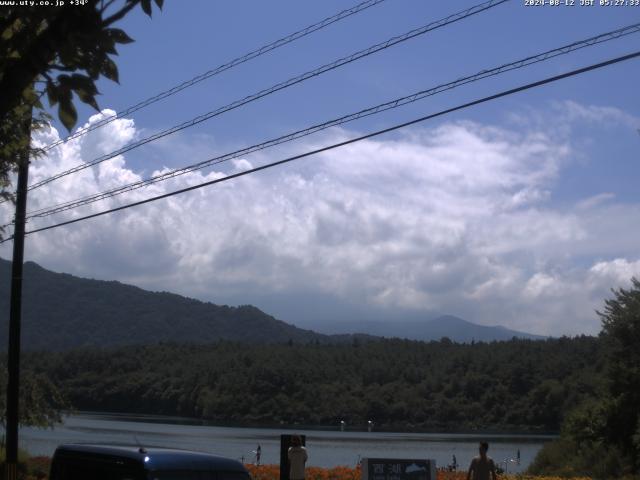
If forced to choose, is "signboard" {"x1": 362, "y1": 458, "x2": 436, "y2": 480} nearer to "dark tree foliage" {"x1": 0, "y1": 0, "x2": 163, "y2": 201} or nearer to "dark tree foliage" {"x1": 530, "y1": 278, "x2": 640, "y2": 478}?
"dark tree foliage" {"x1": 0, "y1": 0, "x2": 163, "y2": 201}

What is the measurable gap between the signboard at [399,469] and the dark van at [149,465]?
4.38 metres

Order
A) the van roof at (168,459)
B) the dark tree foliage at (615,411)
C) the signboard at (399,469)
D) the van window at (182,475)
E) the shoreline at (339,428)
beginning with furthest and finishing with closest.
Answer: the shoreline at (339,428), the dark tree foliage at (615,411), the signboard at (399,469), the van roof at (168,459), the van window at (182,475)

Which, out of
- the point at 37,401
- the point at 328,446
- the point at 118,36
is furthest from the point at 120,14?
the point at 328,446

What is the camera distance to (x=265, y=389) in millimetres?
91812

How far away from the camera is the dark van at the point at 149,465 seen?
9.23m

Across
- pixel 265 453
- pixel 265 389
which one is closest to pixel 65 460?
pixel 265 453

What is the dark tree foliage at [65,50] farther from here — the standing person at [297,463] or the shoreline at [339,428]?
the shoreline at [339,428]

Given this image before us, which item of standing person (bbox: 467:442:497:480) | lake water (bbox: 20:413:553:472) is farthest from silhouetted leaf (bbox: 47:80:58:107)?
lake water (bbox: 20:413:553:472)

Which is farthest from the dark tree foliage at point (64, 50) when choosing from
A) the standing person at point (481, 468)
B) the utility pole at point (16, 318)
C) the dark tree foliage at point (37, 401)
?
the dark tree foliage at point (37, 401)

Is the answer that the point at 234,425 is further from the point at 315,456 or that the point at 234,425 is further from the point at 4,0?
→ the point at 4,0

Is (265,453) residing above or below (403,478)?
below

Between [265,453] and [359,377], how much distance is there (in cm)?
4602

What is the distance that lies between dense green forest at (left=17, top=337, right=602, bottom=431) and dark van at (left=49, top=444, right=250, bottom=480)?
6342 centimetres

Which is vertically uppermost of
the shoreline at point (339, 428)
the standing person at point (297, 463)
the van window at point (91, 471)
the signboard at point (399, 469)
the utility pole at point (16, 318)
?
the utility pole at point (16, 318)
